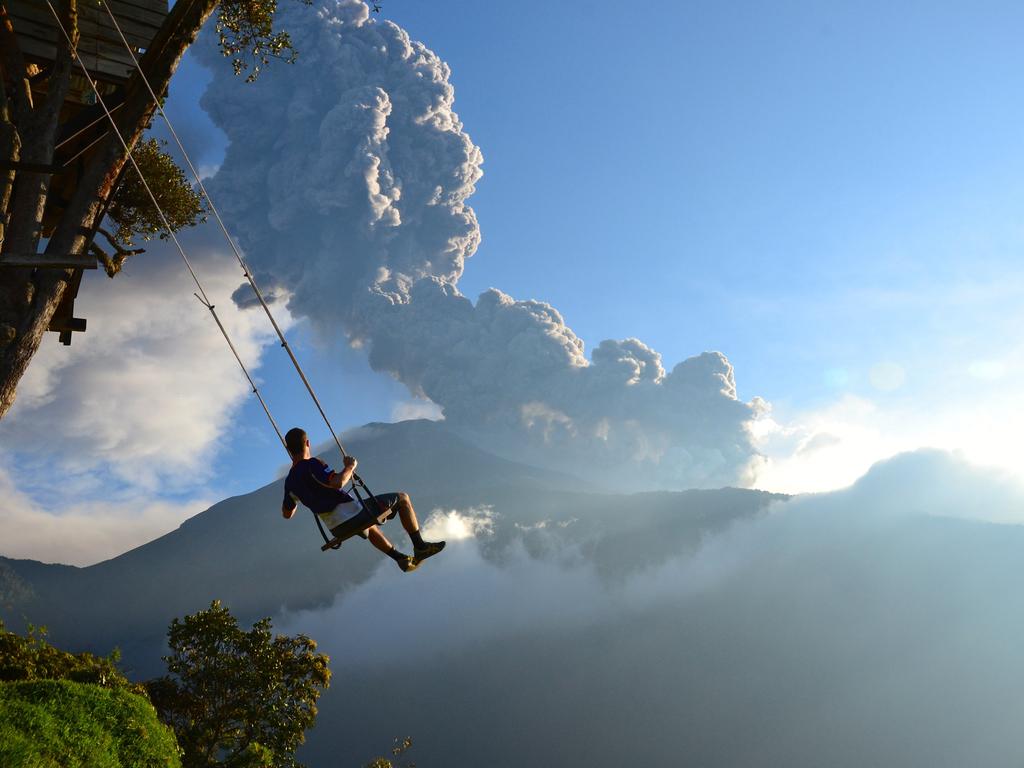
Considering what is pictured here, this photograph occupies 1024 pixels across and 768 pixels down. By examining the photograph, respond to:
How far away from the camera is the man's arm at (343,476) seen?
783 cm

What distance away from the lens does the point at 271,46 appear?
40.1ft

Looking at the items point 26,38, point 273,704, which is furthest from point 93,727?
point 273,704

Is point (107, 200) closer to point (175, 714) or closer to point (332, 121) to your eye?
point (175, 714)

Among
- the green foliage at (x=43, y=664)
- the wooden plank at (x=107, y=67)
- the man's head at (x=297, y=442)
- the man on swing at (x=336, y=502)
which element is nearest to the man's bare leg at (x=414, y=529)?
the man on swing at (x=336, y=502)

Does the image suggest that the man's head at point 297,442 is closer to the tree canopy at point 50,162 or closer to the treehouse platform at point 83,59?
the tree canopy at point 50,162

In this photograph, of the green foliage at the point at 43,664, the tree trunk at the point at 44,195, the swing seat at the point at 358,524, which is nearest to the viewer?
the tree trunk at the point at 44,195

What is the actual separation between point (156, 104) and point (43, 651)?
31.8 ft

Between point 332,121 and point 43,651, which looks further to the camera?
point 332,121

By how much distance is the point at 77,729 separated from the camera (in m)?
8.02

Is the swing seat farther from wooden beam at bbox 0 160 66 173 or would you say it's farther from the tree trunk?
wooden beam at bbox 0 160 66 173

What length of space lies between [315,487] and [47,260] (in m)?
3.83

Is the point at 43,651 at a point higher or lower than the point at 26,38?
lower

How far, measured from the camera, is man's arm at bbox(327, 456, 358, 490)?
783cm

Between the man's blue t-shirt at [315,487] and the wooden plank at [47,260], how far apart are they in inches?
127
